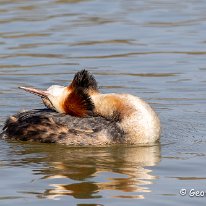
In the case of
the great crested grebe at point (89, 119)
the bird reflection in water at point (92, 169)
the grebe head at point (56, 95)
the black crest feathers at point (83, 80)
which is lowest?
the bird reflection in water at point (92, 169)

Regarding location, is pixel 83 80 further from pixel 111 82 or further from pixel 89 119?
pixel 111 82

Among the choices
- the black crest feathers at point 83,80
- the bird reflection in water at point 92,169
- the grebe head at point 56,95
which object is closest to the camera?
the bird reflection in water at point 92,169

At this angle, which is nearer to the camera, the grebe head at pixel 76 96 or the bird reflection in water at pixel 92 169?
the bird reflection in water at pixel 92 169

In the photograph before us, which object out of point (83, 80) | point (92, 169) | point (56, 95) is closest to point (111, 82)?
point (56, 95)

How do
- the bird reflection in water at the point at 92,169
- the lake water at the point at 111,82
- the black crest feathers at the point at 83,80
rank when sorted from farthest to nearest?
the black crest feathers at the point at 83,80, the lake water at the point at 111,82, the bird reflection in water at the point at 92,169

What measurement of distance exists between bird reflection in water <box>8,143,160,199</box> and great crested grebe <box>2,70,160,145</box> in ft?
0.40

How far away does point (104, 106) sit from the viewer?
1154 centimetres

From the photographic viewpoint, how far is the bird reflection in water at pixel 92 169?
9531 millimetres

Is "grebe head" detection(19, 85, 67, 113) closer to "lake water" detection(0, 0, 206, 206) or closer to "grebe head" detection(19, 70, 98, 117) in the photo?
"grebe head" detection(19, 70, 98, 117)

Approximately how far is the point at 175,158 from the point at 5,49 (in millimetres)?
7444

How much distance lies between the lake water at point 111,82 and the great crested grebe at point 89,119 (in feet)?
0.48

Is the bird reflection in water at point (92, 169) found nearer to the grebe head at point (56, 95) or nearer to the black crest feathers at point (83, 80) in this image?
the grebe head at point (56, 95)

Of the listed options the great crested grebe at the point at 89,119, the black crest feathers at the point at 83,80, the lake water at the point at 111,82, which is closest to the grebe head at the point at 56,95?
the great crested grebe at the point at 89,119

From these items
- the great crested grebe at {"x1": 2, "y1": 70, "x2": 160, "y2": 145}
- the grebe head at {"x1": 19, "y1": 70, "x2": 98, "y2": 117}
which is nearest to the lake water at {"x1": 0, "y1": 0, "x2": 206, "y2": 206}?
the great crested grebe at {"x1": 2, "y1": 70, "x2": 160, "y2": 145}
